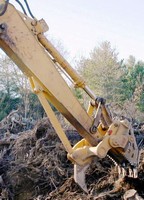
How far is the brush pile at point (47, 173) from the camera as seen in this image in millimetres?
4750

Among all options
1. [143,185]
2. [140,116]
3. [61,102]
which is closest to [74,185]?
[143,185]

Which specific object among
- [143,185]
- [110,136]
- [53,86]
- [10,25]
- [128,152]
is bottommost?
[143,185]

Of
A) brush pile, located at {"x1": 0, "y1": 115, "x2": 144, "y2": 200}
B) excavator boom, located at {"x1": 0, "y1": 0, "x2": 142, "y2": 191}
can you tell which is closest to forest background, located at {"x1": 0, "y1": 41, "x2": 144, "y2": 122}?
brush pile, located at {"x1": 0, "y1": 115, "x2": 144, "y2": 200}

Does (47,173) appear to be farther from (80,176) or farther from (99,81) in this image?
(99,81)

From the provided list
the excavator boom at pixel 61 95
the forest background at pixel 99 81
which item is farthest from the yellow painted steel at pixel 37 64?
the forest background at pixel 99 81

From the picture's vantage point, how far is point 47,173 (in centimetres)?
548

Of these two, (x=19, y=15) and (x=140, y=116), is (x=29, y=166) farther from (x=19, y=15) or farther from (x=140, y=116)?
(x=140, y=116)

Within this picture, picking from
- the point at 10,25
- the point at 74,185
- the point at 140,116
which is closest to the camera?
the point at 10,25

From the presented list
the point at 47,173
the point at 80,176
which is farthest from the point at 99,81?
the point at 80,176

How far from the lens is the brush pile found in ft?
15.6

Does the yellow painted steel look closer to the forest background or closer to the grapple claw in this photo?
the grapple claw

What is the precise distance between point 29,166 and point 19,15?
120 inches

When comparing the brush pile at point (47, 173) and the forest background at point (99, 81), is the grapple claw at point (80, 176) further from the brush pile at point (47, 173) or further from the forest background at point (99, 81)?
the forest background at point (99, 81)

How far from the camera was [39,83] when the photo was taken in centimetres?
354
